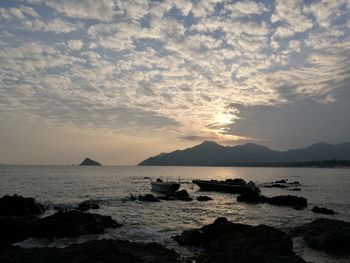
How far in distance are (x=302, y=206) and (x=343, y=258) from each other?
2614cm

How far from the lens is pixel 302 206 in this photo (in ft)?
143

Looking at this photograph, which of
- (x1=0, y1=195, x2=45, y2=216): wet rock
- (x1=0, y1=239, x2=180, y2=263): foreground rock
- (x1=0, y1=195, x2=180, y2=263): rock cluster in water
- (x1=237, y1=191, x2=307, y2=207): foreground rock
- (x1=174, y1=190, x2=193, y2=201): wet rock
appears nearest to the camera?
(x1=0, y1=239, x2=180, y2=263): foreground rock

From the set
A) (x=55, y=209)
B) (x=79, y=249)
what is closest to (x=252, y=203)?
(x=55, y=209)

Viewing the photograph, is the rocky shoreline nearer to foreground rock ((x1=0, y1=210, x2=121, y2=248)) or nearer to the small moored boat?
foreground rock ((x1=0, y1=210, x2=121, y2=248))

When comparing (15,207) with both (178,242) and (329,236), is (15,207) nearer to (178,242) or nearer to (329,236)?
(178,242)

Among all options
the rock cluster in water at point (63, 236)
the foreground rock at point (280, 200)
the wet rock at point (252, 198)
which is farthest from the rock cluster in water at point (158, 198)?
the rock cluster in water at point (63, 236)

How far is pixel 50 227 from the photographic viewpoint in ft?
77.7

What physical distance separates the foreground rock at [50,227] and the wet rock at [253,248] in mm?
10369

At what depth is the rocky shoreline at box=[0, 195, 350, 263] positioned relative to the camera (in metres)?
15.0

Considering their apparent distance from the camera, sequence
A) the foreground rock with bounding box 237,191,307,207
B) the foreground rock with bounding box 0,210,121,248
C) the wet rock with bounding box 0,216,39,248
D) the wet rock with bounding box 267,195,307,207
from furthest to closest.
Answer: the foreground rock with bounding box 237,191,307,207, the wet rock with bounding box 267,195,307,207, the foreground rock with bounding box 0,210,121,248, the wet rock with bounding box 0,216,39,248

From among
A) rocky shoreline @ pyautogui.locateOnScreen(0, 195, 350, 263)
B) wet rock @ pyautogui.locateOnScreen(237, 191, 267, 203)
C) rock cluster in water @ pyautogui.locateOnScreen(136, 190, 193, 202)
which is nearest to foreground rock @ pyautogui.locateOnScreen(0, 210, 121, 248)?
rocky shoreline @ pyautogui.locateOnScreen(0, 195, 350, 263)

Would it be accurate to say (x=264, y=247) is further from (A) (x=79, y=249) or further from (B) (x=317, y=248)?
(A) (x=79, y=249)

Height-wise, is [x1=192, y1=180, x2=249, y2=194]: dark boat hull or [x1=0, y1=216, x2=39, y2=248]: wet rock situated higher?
[x1=192, y1=180, x2=249, y2=194]: dark boat hull

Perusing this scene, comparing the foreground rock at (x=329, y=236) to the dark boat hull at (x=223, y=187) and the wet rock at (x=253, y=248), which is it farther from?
the dark boat hull at (x=223, y=187)
